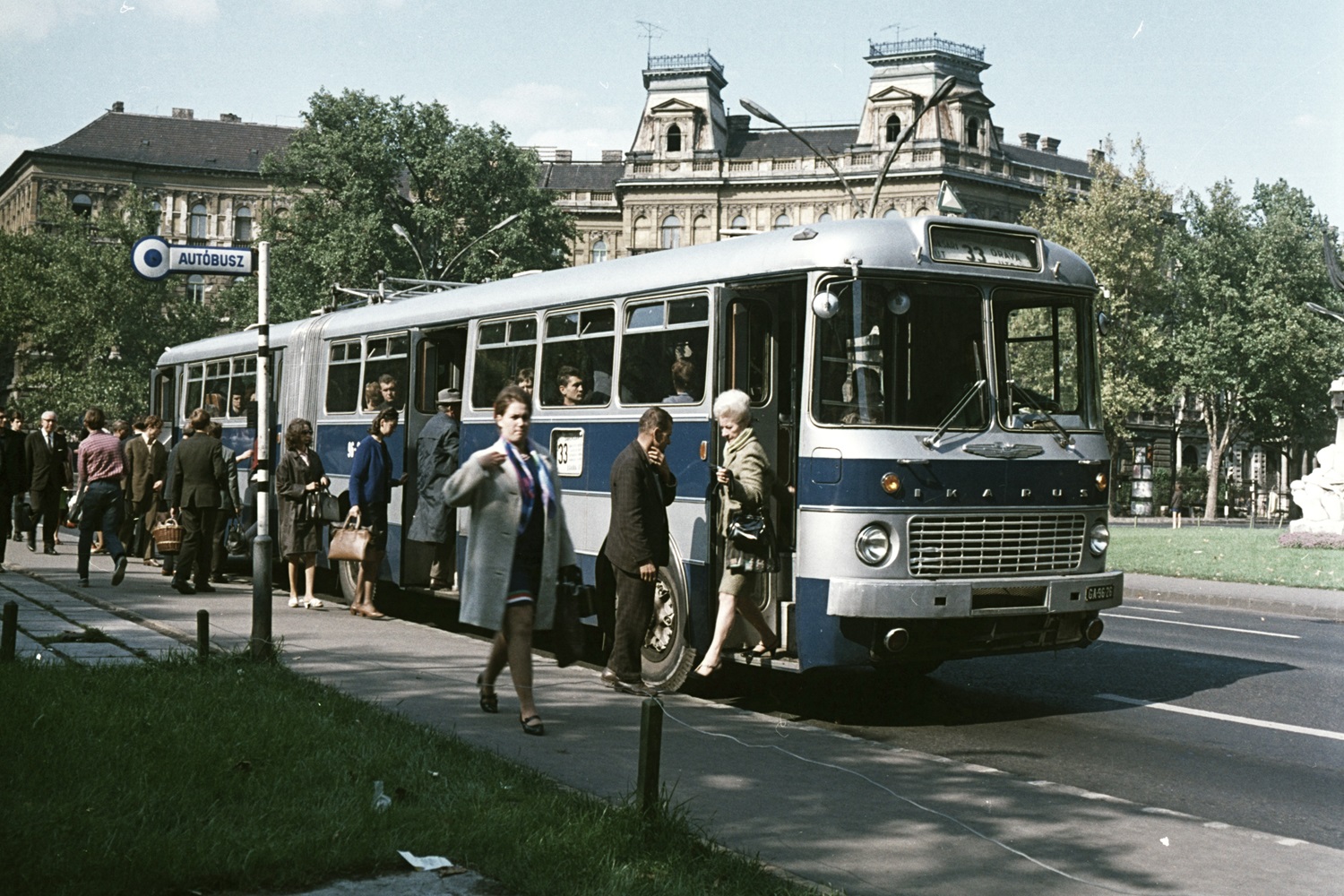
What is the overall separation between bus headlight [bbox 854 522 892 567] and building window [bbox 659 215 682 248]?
81.2 m

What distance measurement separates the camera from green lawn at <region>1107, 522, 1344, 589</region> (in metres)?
23.9

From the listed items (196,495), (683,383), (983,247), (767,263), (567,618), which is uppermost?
(983,247)

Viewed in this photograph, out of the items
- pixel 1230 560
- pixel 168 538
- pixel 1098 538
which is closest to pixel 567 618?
pixel 1098 538

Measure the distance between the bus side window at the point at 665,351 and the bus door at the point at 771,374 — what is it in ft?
0.84

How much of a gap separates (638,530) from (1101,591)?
3129 millimetres

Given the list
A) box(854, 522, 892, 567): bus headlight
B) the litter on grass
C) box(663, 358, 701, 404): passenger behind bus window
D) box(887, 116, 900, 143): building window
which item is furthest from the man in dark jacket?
box(887, 116, 900, 143): building window

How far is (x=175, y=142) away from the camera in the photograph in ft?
332

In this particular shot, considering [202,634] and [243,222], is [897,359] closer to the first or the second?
[202,634]

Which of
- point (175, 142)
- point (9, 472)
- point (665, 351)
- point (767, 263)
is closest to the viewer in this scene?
point (767, 263)

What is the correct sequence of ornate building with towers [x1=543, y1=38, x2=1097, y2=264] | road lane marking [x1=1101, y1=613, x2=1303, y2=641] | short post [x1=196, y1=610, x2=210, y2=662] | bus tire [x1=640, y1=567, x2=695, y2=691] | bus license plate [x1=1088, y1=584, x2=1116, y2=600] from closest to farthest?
1. bus license plate [x1=1088, y1=584, x2=1116, y2=600]
2. short post [x1=196, y1=610, x2=210, y2=662]
3. bus tire [x1=640, y1=567, x2=695, y2=691]
4. road lane marking [x1=1101, y1=613, x2=1303, y2=641]
5. ornate building with towers [x1=543, y1=38, x2=1097, y2=264]

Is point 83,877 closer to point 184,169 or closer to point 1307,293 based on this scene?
point 1307,293

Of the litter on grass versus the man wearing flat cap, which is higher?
the man wearing flat cap

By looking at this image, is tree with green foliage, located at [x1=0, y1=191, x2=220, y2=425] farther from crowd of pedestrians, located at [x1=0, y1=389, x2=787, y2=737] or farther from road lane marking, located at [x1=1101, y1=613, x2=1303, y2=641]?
road lane marking, located at [x1=1101, y1=613, x2=1303, y2=641]

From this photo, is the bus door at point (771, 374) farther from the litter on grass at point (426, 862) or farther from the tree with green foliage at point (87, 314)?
the tree with green foliage at point (87, 314)
